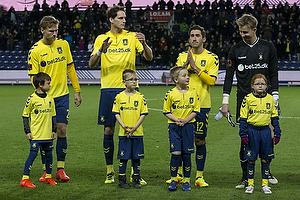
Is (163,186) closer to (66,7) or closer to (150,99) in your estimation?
(150,99)

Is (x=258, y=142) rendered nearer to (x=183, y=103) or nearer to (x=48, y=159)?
(x=183, y=103)

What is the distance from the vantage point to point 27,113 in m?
6.34

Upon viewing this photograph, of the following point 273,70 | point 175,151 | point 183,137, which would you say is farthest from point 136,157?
point 273,70

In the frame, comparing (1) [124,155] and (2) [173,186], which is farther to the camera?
(1) [124,155]

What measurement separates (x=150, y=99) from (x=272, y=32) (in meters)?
14.5

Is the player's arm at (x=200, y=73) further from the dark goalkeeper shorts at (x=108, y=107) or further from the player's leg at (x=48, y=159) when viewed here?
the player's leg at (x=48, y=159)

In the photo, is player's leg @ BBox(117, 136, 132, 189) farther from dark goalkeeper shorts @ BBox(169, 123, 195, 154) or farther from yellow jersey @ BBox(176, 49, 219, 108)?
yellow jersey @ BBox(176, 49, 219, 108)

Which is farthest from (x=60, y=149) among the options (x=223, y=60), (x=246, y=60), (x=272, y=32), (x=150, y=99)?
(x=272, y=32)

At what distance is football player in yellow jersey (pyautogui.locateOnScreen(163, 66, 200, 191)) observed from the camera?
20.0ft

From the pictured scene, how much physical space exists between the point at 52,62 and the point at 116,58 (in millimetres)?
880

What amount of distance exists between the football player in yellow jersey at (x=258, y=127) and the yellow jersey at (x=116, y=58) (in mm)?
1738

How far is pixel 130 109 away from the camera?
6.36 meters

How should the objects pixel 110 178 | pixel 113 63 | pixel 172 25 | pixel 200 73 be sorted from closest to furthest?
pixel 200 73
pixel 110 178
pixel 113 63
pixel 172 25

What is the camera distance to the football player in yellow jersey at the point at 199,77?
639cm
